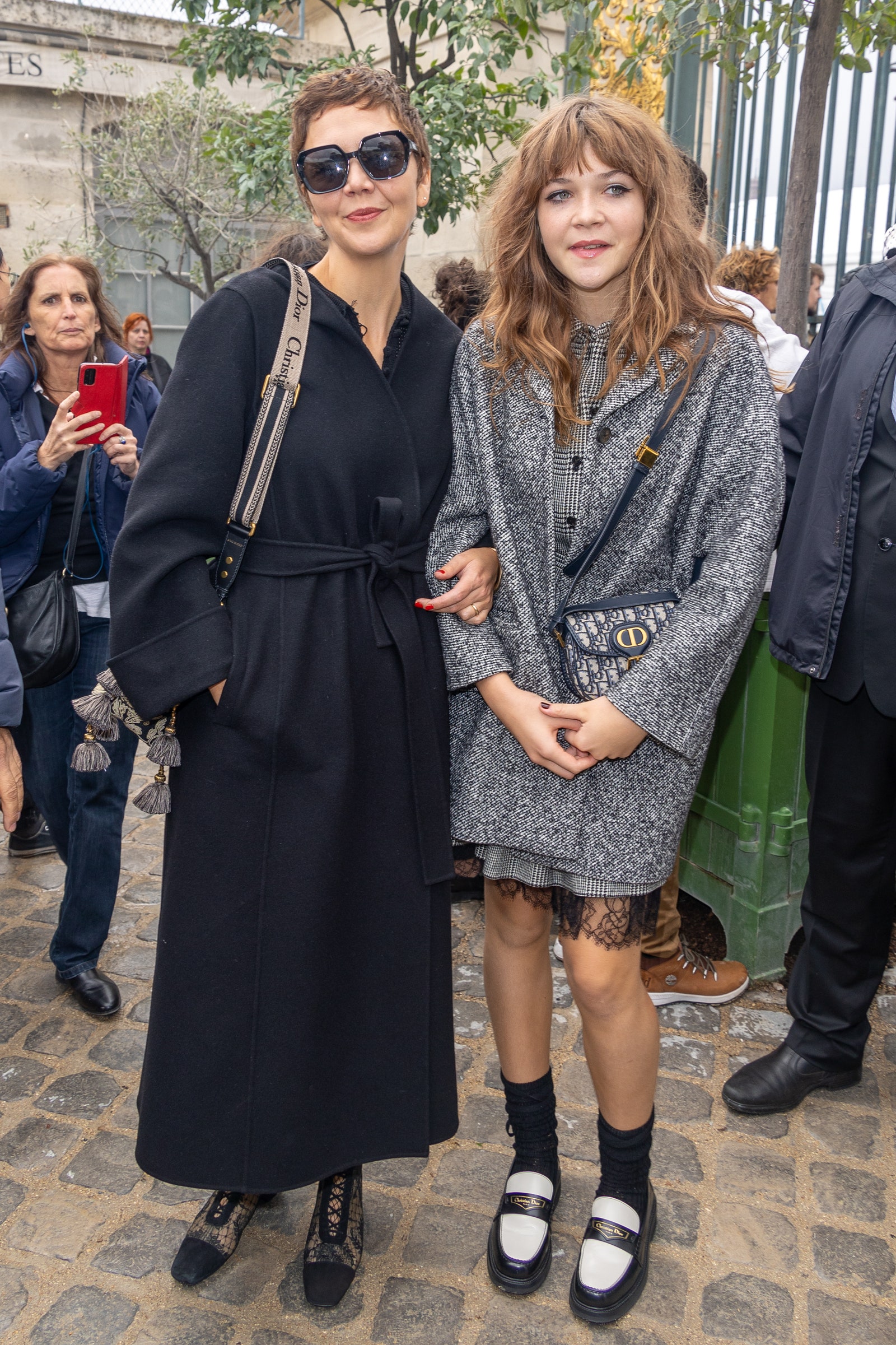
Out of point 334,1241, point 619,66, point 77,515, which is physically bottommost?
point 334,1241

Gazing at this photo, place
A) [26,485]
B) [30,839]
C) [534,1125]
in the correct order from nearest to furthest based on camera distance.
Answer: [534,1125] < [26,485] < [30,839]

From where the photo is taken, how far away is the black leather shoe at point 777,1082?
3082mm

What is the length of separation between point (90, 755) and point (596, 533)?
4.25 feet

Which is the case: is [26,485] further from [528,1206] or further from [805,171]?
[805,171]

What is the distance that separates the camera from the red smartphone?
3406 mm

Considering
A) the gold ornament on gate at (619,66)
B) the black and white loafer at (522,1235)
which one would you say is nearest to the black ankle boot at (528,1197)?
the black and white loafer at (522,1235)

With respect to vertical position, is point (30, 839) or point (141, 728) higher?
point (141, 728)

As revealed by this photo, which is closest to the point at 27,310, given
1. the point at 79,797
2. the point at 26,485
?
the point at 26,485

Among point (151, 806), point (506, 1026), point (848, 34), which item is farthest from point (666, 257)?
point (848, 34)

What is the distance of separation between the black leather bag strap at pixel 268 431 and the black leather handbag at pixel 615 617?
2.01 ft

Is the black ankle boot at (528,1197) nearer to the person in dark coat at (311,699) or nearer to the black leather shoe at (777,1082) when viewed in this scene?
the person in dark coat at (311,699)

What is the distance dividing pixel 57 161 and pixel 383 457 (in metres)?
15.0

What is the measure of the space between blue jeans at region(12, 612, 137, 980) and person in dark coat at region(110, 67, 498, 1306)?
4.72 feet

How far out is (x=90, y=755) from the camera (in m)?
2.63
